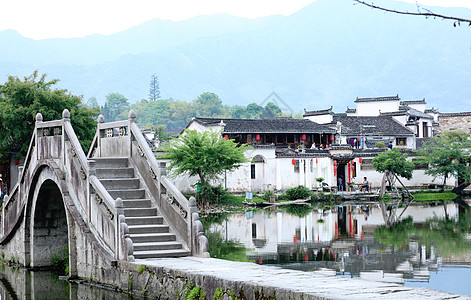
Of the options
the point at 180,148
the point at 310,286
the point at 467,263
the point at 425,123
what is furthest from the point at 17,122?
the point at 425,123

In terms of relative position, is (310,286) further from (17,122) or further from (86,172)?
(17,122)

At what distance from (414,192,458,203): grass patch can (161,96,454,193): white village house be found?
4.53m

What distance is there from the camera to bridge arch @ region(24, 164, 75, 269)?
1870 cm

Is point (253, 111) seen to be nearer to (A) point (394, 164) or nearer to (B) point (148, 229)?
(A) point (394, 164)

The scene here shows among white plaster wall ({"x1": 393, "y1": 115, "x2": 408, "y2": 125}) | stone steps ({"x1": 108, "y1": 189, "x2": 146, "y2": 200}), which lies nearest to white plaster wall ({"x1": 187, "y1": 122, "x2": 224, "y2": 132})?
white plaster wall ({"x1": 393, "y1": 115, "x2": 408, "y2": 125})

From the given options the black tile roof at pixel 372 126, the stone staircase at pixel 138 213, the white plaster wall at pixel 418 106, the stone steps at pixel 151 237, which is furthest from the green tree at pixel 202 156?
the white plaster wall at pixel 418 106

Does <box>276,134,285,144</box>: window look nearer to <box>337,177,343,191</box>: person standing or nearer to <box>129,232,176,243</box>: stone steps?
<box>337,177,343,191</box>: person standing

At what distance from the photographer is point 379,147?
60344 mm

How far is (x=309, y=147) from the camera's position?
5866 cm

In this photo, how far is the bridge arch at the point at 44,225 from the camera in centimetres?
1870

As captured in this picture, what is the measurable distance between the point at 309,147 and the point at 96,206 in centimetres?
4435

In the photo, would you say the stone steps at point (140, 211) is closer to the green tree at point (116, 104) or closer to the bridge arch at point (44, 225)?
the bridge arch at point (44, 225)

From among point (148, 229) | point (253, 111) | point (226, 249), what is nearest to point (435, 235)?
point (226, 249)

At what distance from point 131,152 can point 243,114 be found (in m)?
129
